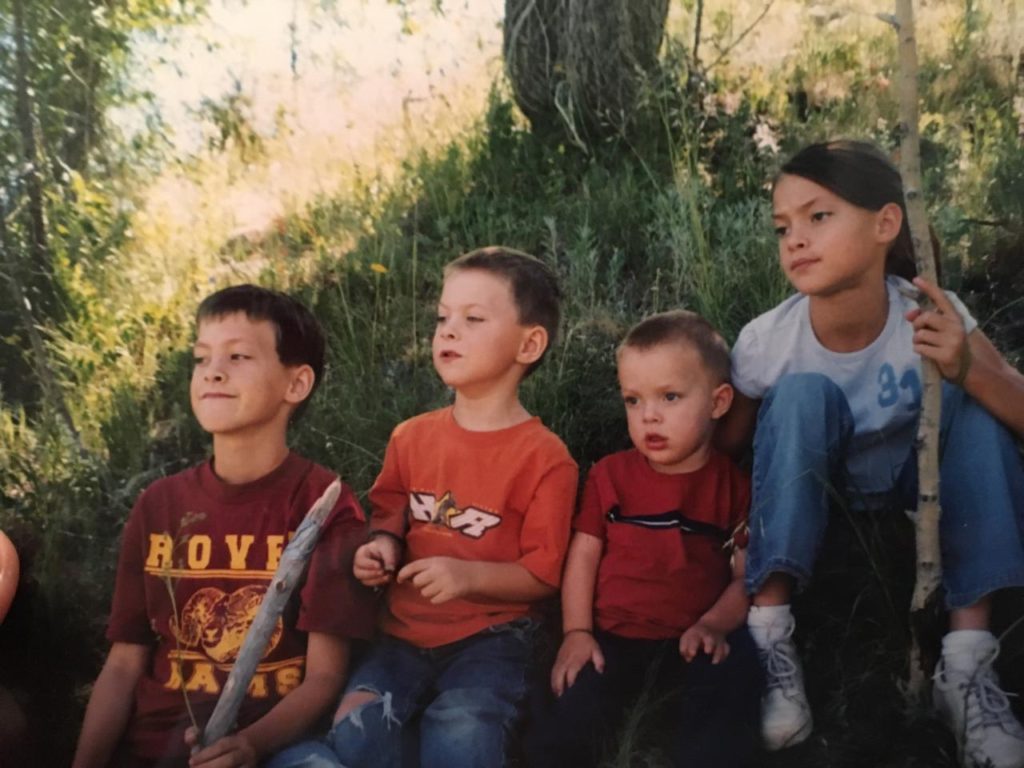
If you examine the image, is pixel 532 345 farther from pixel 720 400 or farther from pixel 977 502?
pixel 977 502

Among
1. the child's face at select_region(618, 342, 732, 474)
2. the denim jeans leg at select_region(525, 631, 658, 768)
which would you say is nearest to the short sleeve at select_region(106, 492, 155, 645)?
the denim jeans leg at select_region(525, 631, 658, 768)

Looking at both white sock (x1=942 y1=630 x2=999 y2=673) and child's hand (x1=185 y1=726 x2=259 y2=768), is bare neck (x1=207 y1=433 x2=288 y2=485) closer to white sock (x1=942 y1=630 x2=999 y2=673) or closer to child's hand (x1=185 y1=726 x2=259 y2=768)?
child's hand (x1=185 y1=726 x2=259 y2=768)

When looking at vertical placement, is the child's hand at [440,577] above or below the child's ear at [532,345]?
below

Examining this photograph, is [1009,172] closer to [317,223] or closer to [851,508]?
[851,508]

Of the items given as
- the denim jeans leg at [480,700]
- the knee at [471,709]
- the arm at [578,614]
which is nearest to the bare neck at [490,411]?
the arm at [578,614]

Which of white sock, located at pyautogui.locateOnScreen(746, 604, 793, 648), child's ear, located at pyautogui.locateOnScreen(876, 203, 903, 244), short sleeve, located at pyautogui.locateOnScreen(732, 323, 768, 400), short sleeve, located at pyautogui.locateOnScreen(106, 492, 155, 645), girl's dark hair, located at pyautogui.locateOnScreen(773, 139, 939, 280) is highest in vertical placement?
girl's dark hair, located at pyautogui.locateOnScreen(773, 139, 939, 280)

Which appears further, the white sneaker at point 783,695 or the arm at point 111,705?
the arm at point 111,705

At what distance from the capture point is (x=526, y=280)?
6.59 ft

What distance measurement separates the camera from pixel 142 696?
1978 millimetres

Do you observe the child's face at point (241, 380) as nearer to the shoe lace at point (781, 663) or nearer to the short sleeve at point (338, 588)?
the short sleeve at point (338, 588)

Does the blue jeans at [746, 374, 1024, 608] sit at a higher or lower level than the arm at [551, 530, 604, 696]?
higher

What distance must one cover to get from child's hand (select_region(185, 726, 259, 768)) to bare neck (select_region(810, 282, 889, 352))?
113 centimetres

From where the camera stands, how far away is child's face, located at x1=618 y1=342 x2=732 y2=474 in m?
1.98

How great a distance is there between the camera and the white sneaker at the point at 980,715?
1.74 metres
